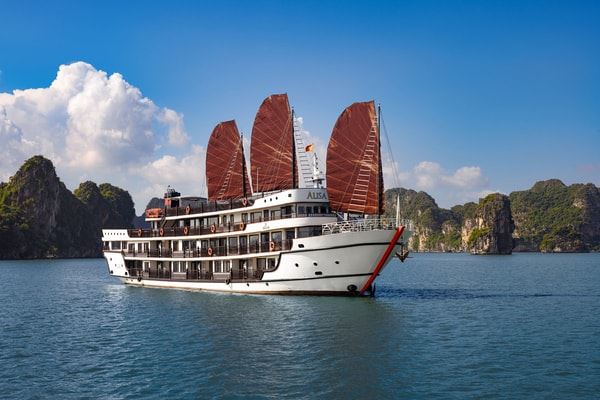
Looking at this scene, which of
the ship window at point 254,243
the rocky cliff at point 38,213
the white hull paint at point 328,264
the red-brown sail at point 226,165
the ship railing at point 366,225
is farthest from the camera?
the rocky cliff at point 38,213

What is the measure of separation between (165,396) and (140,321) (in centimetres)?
1502

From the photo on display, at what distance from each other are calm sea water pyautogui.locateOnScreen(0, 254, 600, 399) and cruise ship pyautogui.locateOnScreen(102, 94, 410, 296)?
2230mm

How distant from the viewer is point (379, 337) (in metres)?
25.5

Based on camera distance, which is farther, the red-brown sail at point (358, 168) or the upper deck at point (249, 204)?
the red-brown sail at point (358, 168)

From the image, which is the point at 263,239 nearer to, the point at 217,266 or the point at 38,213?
the point at 217,266

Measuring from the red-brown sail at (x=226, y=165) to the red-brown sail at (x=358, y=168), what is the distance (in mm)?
11174

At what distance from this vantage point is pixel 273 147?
4444 cm

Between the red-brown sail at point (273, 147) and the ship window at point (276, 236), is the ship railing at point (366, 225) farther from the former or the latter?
the red-brown sail at point (273, 147)

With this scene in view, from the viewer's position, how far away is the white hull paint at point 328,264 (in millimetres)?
35688

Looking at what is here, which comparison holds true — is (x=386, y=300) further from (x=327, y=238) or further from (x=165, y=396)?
(x=165, y=396)

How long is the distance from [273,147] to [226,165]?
7.00 meters

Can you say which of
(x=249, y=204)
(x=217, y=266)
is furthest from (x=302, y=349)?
(x=217, y=266)

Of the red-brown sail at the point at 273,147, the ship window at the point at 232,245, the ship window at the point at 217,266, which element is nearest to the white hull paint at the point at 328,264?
the ship window at the point at 232,245

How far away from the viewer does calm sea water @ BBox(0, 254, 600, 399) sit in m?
18.3
